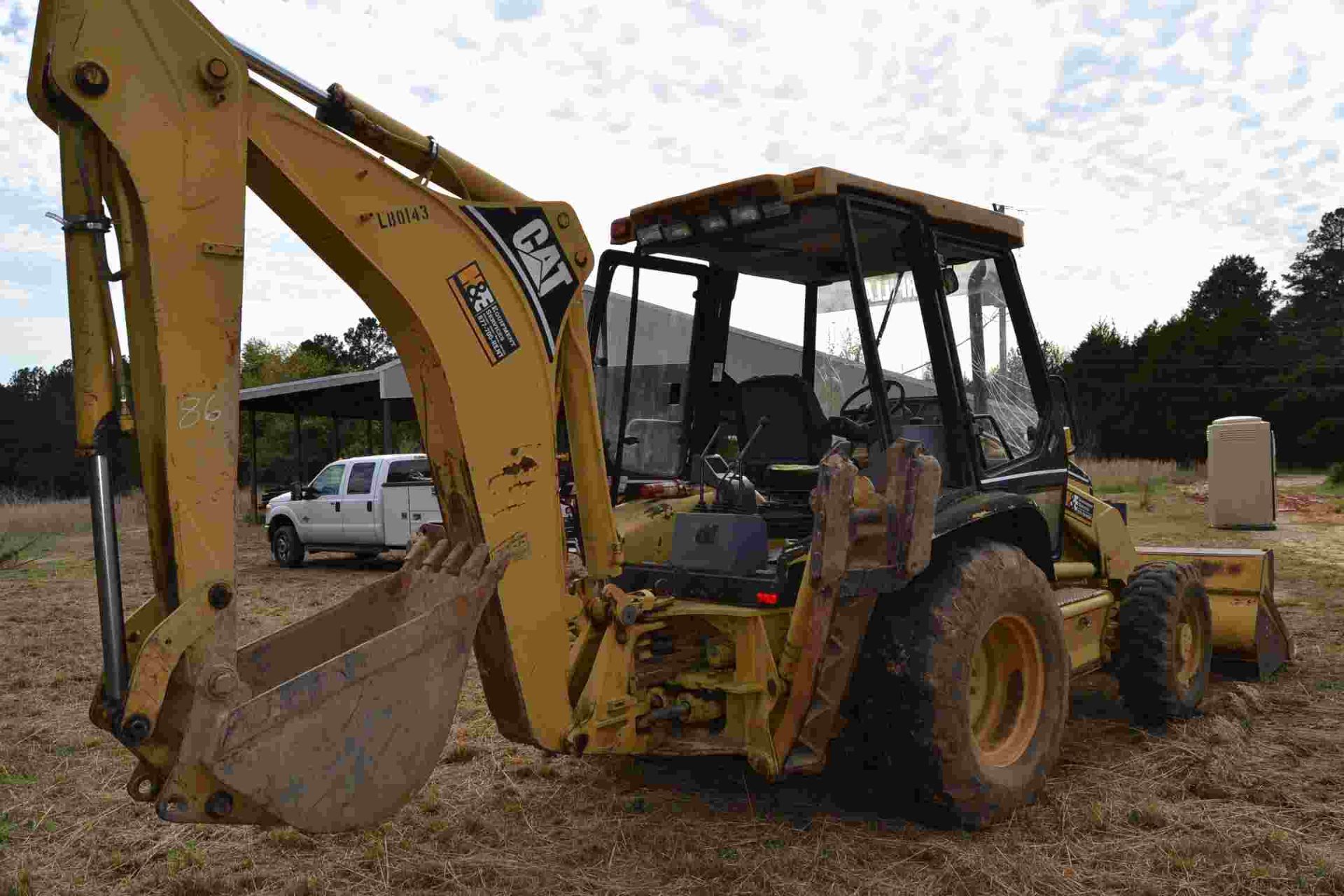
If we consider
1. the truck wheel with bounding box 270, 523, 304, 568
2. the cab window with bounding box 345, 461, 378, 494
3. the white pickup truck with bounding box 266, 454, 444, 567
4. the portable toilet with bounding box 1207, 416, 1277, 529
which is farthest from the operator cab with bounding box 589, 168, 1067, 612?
the portable toilet with bounding box 1207, 416, 1277, 529

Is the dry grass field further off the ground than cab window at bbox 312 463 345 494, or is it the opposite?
cab window at bbox 312 463 345 494

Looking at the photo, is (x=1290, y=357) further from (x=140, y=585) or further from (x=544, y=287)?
(x=544, y=287)

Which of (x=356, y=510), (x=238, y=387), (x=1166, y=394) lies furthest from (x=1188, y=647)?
(x=1166, y=394)

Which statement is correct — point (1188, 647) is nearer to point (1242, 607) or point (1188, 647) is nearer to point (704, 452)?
point (1242, 607)

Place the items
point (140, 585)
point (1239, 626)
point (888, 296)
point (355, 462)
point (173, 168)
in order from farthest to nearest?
point (355, 462), point (140, 585), point (1239, 626), point (888, 296), point (173, 168)

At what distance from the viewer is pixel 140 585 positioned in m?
13.9

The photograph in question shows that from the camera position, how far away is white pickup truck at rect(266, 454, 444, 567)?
1539 cm

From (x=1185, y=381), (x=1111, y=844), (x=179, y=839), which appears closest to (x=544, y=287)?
(x=179, y=839)

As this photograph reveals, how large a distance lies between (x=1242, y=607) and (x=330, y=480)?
1312 centimetres

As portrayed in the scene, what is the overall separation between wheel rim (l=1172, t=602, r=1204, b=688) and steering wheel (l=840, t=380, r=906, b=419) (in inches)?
89.3

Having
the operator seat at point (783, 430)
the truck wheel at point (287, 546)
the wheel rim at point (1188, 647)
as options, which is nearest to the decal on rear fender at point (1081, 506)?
the wheel rim at point (1188, 647)

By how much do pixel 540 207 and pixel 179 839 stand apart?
9.65ft

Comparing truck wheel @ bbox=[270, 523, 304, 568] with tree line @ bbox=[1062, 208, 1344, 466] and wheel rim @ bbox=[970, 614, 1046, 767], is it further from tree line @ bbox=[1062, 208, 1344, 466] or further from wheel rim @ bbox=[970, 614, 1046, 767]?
tree line @ bbox=[1062, 208, 1344, 466]

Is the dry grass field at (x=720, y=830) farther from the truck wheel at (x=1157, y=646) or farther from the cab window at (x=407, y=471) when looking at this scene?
the cab window at (x=407, y=471)
